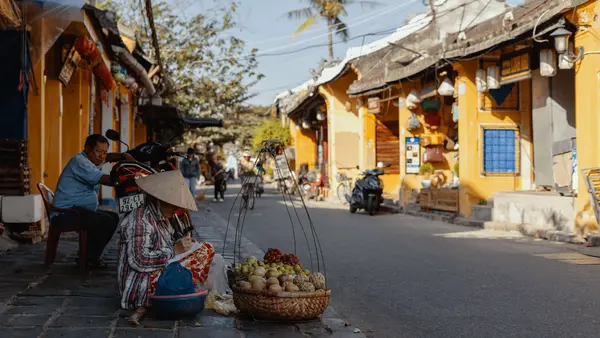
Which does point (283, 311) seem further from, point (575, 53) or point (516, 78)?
point (516, 78)

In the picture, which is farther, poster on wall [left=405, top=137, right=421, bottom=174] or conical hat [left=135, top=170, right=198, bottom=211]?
poster on wall [left=405, top=137, right=421, bottom=174]

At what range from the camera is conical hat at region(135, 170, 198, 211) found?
203 inches

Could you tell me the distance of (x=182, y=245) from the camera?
5191mm

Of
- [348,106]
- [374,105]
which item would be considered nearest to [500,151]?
[374,105]

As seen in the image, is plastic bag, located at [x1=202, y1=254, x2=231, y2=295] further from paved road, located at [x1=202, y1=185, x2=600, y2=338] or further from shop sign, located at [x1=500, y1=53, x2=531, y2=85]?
shop sign, located at [x1=500, y1=53, x2=531, y2=85]

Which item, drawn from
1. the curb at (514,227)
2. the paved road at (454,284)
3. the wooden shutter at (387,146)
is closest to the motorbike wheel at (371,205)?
the curb at (514,227)

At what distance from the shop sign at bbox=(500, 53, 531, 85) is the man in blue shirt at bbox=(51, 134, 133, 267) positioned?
9696 millimetres

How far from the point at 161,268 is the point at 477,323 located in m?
2.60

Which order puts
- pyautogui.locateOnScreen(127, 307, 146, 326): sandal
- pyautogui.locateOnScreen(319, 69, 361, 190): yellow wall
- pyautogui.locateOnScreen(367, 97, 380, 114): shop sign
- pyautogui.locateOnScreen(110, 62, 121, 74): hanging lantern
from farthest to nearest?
pyautogui.locateOnScreen(319, 69, 361, 190): yellow wall → pyautogui.locateOnScreen(367, 97, 380, 114): shop sign → pyautogui.locateOnScreen(110, 62, 121, 74): hanging lantern → pyautogui.locateOnScreen(127, 307, 146, 326): sandal

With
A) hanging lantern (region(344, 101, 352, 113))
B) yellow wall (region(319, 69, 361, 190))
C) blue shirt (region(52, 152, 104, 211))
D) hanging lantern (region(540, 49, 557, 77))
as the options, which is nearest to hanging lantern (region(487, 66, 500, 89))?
hanging lantern (region(540, 49, 557, 77))

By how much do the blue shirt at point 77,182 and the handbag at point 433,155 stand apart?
50.0ft

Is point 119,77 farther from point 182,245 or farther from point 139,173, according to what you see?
point 182,245

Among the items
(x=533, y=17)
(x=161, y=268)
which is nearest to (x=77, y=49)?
(x=161, y=268)

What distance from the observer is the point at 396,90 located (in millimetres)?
22719
